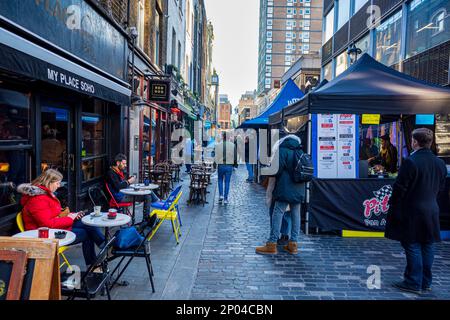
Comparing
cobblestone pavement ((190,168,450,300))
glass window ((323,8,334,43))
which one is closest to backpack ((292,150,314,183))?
cobblestone pavement ((190,168,450,300))

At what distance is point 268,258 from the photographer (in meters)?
5.71

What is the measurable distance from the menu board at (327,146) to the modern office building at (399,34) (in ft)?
15.8

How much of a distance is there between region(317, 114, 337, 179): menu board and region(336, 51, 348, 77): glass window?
11154 mm

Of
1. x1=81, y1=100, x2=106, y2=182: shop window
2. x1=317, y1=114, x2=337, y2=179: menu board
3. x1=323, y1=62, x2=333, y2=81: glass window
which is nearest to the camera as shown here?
x1=317, y1=114, x2=337, y2=179: menu board

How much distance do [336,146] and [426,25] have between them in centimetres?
665

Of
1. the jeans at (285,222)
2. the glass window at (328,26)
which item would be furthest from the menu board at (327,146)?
the glass window at (328,26)

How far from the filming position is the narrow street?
14.3 ft

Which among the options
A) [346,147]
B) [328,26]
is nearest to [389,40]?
[328,26]

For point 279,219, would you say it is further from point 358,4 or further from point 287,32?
point 287,32

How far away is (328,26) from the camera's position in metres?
21.4

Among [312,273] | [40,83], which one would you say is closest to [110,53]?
[40,83]

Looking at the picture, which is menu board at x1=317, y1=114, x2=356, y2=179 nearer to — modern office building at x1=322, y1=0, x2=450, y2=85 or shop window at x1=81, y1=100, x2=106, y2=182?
modern office building at x1=322, y1=0, x2=450, y2=85

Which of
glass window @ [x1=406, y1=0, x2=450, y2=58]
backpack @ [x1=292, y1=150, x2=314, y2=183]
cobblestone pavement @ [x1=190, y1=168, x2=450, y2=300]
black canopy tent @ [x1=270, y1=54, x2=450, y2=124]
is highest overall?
glass window @ [x1=406, y1=0, x2=450, y2=58]

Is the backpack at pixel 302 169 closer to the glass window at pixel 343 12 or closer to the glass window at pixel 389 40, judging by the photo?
the glass window at pixel 389 40
